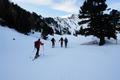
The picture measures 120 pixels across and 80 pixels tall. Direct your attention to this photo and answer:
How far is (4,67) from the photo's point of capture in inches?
589

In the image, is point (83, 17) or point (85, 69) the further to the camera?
point (83, 17)

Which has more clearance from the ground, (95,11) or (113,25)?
(95,11)

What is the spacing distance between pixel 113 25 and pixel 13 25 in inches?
1294

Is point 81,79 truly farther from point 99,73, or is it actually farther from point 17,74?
point 17,74

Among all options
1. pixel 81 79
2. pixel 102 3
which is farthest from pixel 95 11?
pixel 81 79

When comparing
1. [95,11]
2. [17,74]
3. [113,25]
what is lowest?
[17,74]

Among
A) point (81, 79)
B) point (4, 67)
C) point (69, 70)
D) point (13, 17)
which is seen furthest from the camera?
point (13, 17)

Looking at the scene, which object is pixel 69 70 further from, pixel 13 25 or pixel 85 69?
pixel 13 25

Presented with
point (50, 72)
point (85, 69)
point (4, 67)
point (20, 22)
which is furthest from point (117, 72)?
point (20, 22)

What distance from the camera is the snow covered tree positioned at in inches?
1416

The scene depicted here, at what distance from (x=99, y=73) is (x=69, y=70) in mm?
2003

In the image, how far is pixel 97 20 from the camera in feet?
120

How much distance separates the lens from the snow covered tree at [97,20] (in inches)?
1416

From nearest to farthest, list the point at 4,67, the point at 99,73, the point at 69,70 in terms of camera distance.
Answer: the point at 99,73 → the point at 69,70 → the point at 4,67
